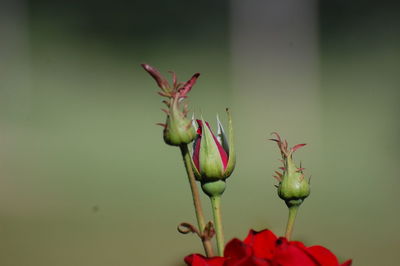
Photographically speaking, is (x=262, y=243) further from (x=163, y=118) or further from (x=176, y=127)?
(x=163, y=118)

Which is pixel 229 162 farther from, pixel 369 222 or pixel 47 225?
pixel 369 222

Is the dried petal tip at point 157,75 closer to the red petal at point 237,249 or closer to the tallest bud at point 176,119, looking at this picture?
the tallest bud at point 176,119

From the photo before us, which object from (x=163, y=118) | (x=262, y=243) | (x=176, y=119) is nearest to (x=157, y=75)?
(x=176, y=119)

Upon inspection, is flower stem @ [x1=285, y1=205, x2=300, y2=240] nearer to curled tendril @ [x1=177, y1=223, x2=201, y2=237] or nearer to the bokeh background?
curled tendril @ [x1=177, y1=223, x2=201, y2=237]

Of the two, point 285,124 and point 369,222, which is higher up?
point 285,124

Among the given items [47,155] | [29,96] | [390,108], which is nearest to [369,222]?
[390,108]

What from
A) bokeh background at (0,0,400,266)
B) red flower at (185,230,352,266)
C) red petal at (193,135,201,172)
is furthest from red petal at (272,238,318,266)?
bokeh background at (0,0,400,266)
